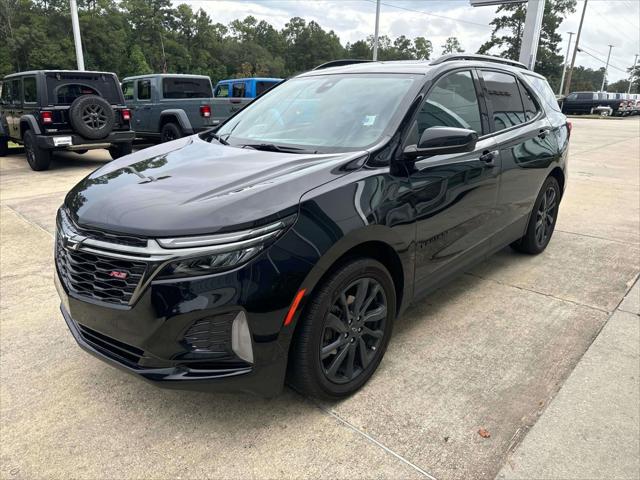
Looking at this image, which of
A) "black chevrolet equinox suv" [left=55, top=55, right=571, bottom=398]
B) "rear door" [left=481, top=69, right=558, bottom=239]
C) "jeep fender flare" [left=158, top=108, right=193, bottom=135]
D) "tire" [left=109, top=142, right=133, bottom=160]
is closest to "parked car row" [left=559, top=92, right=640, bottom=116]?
"jeep fender flare" [left=158, top=108, right=193, bottom=135]

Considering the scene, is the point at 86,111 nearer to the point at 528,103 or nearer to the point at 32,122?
the point at 32,122

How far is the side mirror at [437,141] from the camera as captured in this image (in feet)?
8.55

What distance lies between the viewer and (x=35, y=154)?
9.13 m

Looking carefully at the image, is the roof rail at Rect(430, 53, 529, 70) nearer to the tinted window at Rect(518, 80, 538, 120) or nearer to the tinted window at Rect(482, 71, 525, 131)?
the tinted window at Rect(482, 71, 525, 131)

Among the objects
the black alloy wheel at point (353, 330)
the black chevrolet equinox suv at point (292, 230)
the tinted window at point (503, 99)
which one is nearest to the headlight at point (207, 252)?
the black chevrolet equinox suv at point (292, 230)

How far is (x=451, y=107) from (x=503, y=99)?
0.90 meters

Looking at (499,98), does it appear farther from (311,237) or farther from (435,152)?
(311,237)

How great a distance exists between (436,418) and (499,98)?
254 cm

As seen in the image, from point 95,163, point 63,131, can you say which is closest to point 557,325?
point 63,131

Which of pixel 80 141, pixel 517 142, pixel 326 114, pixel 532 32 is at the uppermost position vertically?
pixel 532 32

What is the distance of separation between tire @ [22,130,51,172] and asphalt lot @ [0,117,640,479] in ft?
19.1

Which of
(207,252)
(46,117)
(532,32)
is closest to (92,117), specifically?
(46,117)

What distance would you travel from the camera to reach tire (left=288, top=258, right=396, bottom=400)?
220 centimetres

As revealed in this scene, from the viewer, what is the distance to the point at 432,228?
2.86 m
